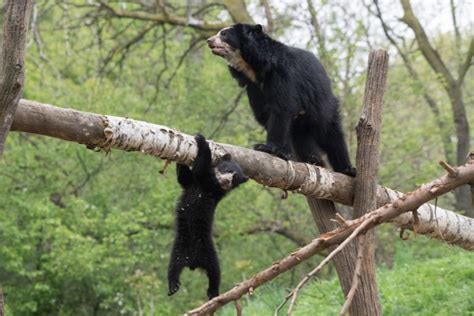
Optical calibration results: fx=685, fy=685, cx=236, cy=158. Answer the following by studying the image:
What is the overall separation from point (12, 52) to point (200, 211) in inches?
82.2

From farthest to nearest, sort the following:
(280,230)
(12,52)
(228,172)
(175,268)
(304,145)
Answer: (280,230) < (304,145) < (228,172) < (175,268) < (12,52)

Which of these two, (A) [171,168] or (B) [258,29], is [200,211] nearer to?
(B) [258,29]

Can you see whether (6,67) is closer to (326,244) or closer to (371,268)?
(326,244)

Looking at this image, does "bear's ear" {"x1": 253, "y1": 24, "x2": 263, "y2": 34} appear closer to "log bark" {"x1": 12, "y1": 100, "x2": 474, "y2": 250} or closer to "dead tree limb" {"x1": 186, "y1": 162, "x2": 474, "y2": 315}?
"log bark" {"x1": 12, "y1": 100, "x2": 474, "y2": 250}

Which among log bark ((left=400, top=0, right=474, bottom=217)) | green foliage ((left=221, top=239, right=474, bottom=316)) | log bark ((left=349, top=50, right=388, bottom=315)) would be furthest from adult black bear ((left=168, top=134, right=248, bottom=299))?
log bark ((left=400, top=0, right=474, bottom=217))

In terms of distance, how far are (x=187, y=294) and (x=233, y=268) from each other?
130 cm

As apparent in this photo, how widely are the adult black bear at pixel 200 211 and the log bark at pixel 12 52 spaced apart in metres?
1.55

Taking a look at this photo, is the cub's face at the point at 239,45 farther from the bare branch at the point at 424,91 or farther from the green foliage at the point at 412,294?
the bare branch at the point at 424,91

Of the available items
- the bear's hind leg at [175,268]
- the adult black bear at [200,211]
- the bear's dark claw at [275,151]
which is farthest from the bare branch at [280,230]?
the bear's hind leg at [175,268]

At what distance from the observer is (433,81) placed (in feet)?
43.3

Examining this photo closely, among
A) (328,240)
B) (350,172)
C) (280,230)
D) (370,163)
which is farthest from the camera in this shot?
(280,230)

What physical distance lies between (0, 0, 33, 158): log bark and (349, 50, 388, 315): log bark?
9.23 feet

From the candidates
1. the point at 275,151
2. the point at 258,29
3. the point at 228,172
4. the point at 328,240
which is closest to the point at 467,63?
the point at 258,29

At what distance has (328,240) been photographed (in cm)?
222
